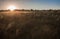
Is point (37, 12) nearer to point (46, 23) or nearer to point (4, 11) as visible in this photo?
point (46, 23)

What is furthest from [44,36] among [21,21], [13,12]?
[13,12]

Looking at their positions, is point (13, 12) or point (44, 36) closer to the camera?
point (44, 36)

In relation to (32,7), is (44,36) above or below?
below

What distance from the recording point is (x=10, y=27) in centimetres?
101

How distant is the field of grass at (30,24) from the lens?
0.97 meters

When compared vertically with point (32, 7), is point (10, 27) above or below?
below

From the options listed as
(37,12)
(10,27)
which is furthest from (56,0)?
(10,27)

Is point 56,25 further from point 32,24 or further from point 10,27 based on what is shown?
point 10,27

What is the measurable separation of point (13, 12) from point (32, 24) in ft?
0.72

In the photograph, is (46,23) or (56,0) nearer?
(46,23)

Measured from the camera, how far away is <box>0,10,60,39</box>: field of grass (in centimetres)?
97

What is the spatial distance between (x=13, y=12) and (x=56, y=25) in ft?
1.30

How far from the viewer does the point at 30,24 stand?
1.02 metres

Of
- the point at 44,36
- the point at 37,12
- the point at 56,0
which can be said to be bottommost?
the point at 44,36
